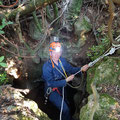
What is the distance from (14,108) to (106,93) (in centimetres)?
200

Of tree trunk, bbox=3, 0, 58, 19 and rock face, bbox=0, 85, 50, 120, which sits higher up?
tree trunk, bbox=3, 0, 58, 19

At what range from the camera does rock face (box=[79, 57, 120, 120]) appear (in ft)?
6.66

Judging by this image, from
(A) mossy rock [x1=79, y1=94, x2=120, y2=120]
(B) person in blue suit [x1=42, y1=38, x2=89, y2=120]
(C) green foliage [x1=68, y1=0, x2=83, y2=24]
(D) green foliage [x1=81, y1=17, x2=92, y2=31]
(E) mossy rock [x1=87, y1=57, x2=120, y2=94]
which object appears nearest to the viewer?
(A) mossy rock [x1=79, y1=94, x2=120, y2=120]

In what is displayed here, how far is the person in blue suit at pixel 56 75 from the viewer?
3066 mm

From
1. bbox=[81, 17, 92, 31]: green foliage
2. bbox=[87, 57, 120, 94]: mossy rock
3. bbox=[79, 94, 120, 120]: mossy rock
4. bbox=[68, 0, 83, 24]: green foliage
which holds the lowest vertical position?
bbox=[79, 94, 120, 120]: mossy rock

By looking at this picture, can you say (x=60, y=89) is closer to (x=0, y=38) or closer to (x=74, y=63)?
(x=74, y=63)

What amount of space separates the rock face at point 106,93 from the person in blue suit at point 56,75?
60cm

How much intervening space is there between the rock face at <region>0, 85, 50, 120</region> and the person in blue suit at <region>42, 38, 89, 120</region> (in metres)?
0.90

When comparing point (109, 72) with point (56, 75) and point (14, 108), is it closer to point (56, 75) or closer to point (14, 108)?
point (56, 75)

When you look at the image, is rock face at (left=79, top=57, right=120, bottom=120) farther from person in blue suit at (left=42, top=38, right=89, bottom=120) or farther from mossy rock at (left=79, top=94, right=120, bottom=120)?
person in blue suit at (left=42, top=38, right=89, bottom=120)

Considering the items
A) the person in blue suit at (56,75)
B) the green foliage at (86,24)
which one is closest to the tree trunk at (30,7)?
the person in blue suit at (56,75)

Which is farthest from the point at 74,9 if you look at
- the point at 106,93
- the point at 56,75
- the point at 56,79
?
the point at 106,93

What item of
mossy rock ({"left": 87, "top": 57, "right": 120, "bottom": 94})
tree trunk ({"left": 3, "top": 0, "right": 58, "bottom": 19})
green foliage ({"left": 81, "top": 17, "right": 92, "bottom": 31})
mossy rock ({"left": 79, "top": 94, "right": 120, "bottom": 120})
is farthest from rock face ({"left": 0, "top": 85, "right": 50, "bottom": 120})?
green foliage ({"left": 81, "top": 17, "right": 92, "bottom": 31})

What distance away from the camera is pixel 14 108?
222 cm
